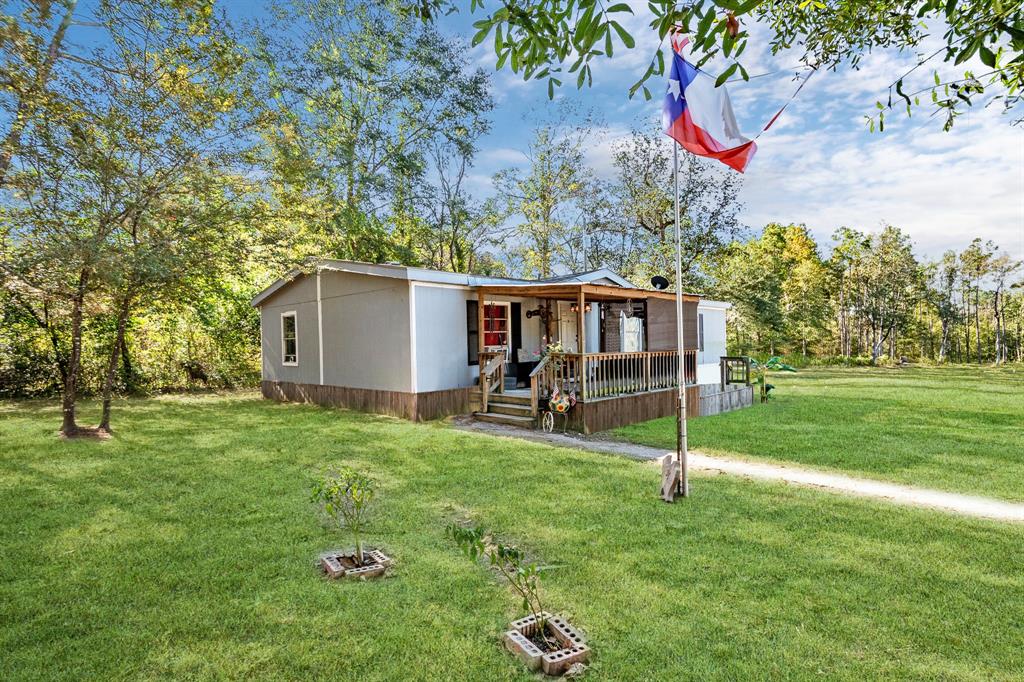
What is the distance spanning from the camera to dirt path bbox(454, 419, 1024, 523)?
5.17m

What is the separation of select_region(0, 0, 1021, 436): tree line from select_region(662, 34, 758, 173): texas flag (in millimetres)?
3052

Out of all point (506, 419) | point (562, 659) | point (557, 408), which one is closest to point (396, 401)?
point (506, 419)

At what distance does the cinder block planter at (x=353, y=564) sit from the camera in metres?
3.70

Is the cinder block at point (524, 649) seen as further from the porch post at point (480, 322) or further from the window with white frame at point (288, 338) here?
the window with white frame at point (288, 338)

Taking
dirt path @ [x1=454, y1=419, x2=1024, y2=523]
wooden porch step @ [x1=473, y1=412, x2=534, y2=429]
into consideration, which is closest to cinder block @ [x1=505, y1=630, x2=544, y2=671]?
dirt path @ [x1=454, y1=419, x2=1024, y2=523]

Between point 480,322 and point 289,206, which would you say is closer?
point 289,206

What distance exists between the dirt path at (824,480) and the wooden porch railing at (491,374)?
182 cm

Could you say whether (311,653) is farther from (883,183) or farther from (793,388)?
(883,183)

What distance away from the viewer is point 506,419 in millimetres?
10141

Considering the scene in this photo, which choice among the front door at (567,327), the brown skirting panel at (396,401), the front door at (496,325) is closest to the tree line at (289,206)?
the brown skirting panel at (396,401)

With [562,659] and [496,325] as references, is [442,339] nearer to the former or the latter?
[496,325]

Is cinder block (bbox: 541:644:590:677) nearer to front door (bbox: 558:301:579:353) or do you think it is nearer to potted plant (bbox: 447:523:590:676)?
potted plant (bbox: 447:523:590:676)

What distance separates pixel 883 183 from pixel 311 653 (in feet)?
110

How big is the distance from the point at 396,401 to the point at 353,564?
7.16m
